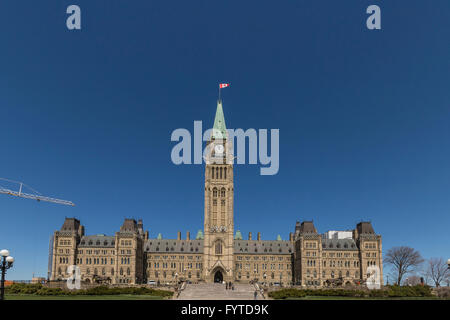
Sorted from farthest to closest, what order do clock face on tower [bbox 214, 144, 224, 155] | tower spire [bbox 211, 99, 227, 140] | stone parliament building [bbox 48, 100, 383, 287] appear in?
tower spire [bbox 211, 99, 227, 140], clock face on tower [bbox 214, 144, 224, 155], stone parliament building [bbox 48, 100, 383, 287]

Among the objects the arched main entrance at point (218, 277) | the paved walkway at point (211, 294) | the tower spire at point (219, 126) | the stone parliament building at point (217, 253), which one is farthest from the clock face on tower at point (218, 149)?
the paved walkway at point (211, 294)

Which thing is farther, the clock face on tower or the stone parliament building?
the clock face on tower

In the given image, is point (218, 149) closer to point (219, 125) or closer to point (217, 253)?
point (219, 125)

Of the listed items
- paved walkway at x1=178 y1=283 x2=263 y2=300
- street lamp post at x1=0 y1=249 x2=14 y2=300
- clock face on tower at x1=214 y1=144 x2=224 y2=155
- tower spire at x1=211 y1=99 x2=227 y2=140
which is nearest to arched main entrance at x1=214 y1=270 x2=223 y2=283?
clock face on tower at x1=214 y1=144 x2=224 y2=155

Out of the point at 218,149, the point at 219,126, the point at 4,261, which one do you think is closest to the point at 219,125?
the point at 219,126

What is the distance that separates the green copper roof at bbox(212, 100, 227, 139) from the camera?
453ft

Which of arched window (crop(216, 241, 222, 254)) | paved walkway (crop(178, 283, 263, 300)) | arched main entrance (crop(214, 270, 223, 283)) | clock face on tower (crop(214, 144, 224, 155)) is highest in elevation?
clock face on tower (crop(214, 144, 224, 155))

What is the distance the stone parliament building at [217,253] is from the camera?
126m

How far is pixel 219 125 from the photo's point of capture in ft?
459

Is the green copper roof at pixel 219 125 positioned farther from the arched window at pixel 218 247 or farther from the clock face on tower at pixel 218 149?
the arched window at pixel 218 247

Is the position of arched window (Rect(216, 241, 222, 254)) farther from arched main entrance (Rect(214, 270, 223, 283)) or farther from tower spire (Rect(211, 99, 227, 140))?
tower spire (Rect(211, 99, 227, 140))

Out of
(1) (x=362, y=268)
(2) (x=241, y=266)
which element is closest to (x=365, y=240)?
(1) (x=362, y=268)
